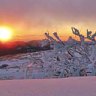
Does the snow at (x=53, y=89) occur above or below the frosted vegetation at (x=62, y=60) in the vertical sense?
below

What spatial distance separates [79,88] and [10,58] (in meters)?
5.73

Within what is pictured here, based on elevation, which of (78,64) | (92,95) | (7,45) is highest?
(7,45)

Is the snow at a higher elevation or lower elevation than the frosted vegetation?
lower

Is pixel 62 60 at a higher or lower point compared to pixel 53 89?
higher

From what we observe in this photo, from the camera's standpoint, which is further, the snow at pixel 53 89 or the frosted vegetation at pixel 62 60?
the frosted vegetation at pixel 62 60

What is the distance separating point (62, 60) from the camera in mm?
8195

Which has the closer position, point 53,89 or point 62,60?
point 53,89

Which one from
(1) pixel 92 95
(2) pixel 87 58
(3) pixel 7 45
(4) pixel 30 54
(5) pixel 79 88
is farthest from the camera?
(3) pixel 7 45

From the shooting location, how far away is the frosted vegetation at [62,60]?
25.2ft

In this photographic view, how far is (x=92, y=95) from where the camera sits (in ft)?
11.0

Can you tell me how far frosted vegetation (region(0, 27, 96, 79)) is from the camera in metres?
7.68

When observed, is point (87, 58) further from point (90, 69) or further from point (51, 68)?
point (51, 68)

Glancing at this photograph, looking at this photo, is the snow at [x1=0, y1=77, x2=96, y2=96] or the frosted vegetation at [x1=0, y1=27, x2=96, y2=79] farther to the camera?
the frosted vegetation at [x1=0, y1=27, x2=96, y2=79]

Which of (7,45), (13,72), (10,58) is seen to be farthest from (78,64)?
(7,45)
